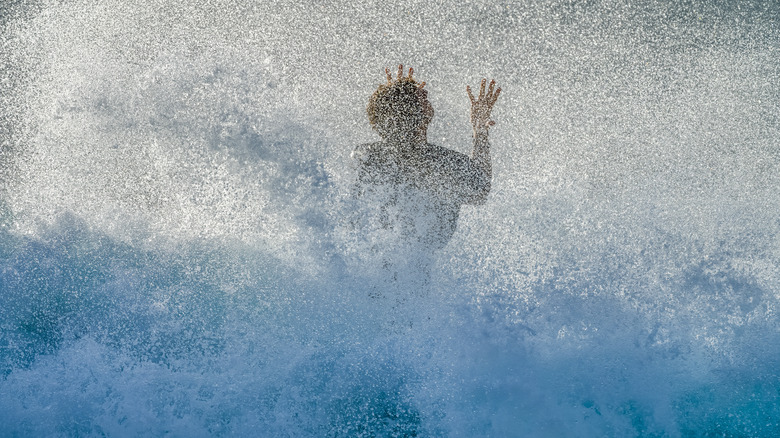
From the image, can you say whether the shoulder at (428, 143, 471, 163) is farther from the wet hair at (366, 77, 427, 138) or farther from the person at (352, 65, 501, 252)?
the wet hair at (366, 77, 427, 138)

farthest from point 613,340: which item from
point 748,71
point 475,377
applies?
point 748,71

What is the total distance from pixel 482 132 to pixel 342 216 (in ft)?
1.83

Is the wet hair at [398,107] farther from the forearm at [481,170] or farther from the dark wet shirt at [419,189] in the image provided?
the forearm at [481,170]

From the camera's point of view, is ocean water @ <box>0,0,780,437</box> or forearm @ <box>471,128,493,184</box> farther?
ocean water @ <box>0,0,780,437</box>

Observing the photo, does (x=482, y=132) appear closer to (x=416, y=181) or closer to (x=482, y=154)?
(x=482, y=154)

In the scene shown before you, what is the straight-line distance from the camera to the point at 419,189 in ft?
5.65

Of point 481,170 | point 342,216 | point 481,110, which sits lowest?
point 342,216

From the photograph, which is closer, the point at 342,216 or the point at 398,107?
the point at 398,107

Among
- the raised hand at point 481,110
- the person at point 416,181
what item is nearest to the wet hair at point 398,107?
the person at point 416,181

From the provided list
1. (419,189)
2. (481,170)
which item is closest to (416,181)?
(419,189)

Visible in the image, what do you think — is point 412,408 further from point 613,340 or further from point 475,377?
point 613,340

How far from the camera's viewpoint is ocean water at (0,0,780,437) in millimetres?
1697

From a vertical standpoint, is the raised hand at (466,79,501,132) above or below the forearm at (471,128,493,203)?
above

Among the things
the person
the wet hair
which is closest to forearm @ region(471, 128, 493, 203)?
the person
